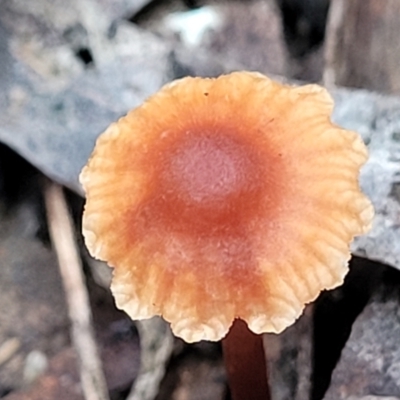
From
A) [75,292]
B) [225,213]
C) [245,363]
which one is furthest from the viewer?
[75,292]

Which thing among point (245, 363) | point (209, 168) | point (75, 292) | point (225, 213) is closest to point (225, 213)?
point (225, 213)

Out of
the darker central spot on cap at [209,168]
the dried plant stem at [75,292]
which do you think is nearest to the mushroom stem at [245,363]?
the dried plant stem at [75,292]

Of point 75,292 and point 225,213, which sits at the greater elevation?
point 225,213

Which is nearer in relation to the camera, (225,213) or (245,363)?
(225,213)

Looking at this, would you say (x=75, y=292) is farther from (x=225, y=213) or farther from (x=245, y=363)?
(x=225, y=213)

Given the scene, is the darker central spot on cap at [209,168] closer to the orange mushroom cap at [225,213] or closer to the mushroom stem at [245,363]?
the orange mushroom cap at [225,213]

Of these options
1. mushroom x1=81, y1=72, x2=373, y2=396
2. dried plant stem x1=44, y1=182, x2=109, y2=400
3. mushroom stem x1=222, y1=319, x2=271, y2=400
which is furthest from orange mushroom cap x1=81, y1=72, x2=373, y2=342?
dried plant stem x1=44, y1=182, x2=109, y2=400

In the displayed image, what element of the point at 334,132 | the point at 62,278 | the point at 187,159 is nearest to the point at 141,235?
the point at 187,159
